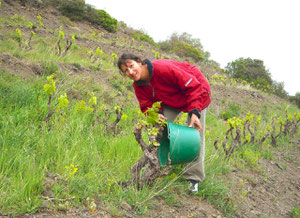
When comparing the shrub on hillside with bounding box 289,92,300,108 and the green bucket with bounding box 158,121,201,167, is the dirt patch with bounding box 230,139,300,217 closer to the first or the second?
the green bucket with bounding box 158,121,201,167

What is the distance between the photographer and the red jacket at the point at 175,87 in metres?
2.35

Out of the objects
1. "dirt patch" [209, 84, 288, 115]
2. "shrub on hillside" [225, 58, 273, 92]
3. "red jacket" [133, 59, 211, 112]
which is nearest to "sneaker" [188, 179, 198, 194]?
"red jacket" [133, 59, 211, 112]

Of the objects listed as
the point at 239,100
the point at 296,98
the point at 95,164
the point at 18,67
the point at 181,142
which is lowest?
the point at 95,164

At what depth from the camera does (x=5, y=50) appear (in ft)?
15.8

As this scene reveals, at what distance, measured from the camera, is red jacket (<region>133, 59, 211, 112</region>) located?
2.35 meters

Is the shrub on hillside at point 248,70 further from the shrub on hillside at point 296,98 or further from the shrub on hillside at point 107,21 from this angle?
the shrub on hillside at point 107,21

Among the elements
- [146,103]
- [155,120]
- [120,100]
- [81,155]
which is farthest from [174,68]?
[120,100]

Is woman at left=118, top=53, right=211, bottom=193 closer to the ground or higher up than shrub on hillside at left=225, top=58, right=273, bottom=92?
closer to the ground

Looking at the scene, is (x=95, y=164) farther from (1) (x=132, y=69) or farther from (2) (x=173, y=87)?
(2) (x=173, y=87)

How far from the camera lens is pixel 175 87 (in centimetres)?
257

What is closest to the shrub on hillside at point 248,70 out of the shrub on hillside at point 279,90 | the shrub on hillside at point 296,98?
the shrub on hillside at point 279,90

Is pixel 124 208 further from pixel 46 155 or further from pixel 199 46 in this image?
pixel 199 46

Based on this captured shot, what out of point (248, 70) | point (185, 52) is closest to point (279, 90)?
point (248, 70)

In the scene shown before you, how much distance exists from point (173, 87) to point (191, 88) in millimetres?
265
